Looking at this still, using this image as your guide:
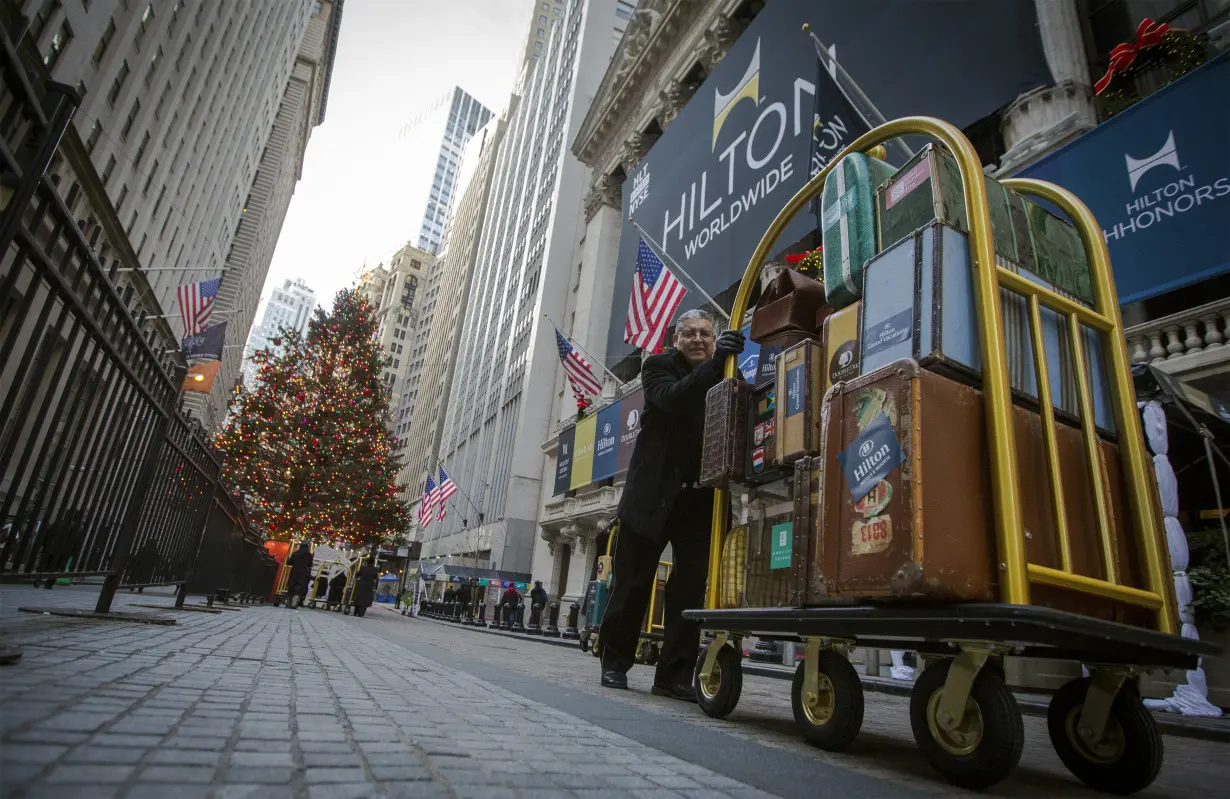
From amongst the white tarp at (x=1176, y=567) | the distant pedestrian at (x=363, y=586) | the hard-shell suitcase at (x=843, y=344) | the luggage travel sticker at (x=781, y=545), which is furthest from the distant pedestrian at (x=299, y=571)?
the hard-shell suitcase at (x=843, y=344)

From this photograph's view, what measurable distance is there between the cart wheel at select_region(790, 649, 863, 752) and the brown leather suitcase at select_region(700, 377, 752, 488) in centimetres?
101

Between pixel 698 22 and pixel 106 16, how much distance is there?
72.8 ft

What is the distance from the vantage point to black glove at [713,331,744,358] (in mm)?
3398

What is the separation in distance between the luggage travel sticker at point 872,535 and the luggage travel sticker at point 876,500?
0.09ft

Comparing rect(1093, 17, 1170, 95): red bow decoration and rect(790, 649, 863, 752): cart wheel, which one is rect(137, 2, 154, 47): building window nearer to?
rect(1093, 17, 1170, 95): red bow decoration

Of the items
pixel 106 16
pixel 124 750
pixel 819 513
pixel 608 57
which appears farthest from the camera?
pixel 608 57

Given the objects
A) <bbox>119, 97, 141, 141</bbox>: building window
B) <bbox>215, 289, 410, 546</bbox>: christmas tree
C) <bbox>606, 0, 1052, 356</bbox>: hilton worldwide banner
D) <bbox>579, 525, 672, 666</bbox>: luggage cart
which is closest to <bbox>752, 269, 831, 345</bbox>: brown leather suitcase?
<bbox>579, 525, 672, 666</bbox>: luggage cart

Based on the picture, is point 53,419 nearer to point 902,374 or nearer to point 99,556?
point 99,556

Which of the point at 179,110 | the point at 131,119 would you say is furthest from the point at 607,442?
the point at 179,110

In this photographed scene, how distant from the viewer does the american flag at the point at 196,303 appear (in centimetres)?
1764

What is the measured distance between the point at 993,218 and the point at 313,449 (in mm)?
25235

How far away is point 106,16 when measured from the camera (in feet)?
75.8

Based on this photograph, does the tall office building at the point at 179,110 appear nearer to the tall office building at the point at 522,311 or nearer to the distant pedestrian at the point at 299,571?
the distant pedestrian at the point at 299,571

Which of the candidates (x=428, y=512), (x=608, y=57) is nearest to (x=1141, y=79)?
(x=428, y=512)
